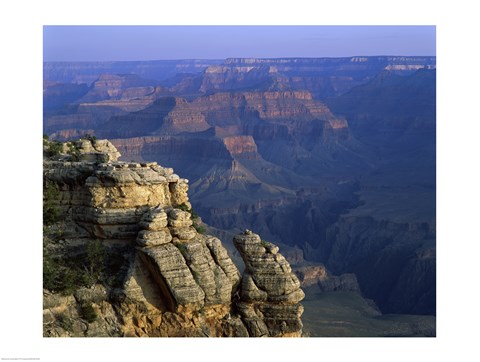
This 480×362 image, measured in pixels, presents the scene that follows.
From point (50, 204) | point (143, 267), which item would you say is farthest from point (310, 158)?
point (143, 267)

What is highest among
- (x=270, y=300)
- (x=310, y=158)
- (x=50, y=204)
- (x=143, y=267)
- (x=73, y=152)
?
(x=310, y=158)

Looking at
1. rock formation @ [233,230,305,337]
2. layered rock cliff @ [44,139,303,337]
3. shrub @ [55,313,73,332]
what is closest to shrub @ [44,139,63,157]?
layered rock cliff @ [44,139,303,337]

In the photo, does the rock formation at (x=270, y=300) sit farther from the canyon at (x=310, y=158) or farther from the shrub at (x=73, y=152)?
the canyon at (x=310, y=158)

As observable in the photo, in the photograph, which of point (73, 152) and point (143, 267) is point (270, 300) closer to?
point (143, 267)

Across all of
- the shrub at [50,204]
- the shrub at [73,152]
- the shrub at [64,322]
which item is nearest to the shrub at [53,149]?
the shrub at [73,152]

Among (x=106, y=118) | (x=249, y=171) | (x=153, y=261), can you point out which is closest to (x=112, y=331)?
(x=153, y=261)
